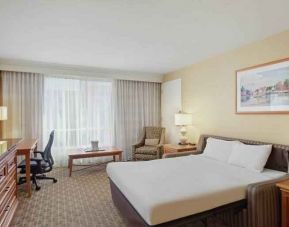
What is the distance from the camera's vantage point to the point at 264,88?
10.7ft

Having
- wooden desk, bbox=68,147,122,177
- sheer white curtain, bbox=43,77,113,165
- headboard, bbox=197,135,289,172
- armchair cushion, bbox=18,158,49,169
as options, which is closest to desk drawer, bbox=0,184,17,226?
armchair cushion, bbox=18,158,49,169

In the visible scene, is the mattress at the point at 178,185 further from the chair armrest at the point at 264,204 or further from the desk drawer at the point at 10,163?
the desk drawer at the point at 10,163

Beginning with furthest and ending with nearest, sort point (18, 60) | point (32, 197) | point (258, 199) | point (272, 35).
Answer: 1. point (18, 60)
2. point (32, 197)
3. point (272, 35)
4. point (258, 199)

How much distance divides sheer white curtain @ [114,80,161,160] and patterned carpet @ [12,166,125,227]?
1775 millimetres

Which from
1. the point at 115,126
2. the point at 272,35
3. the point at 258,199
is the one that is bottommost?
the point at 258,199

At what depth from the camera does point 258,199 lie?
2.10m

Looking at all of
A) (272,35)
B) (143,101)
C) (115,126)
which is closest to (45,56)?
(115,126)

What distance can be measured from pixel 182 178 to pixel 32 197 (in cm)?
252

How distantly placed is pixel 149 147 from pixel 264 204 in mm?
3375

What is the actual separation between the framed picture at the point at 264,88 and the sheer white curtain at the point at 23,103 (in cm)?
438

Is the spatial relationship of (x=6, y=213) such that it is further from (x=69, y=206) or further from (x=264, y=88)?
(x=264, y=88)

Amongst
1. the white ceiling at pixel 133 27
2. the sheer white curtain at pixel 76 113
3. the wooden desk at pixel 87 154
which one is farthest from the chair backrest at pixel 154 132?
the white ceiling at pixel 133 27

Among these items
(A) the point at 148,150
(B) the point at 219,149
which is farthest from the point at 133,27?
(A) the point at 148,150

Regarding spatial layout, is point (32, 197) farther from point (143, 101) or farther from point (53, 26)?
point (143, 101)
